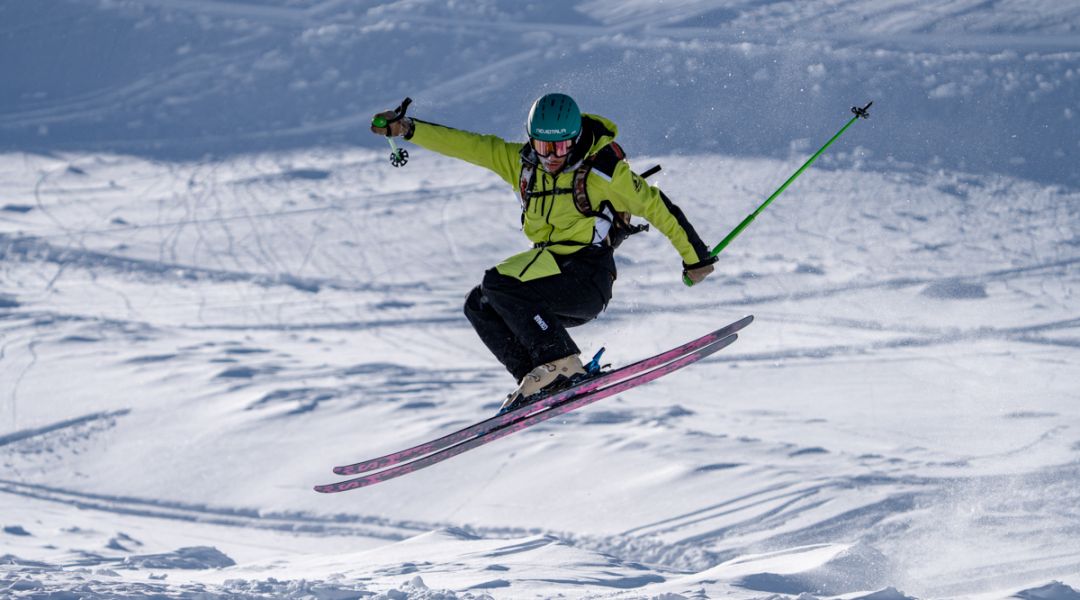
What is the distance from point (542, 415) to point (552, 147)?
1.57 metres

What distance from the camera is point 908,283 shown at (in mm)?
17094

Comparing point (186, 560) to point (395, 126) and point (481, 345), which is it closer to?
point (481, 345)

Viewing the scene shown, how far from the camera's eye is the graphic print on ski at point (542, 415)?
24.1 feet

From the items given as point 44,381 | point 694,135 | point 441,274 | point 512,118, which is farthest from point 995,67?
point 44,381

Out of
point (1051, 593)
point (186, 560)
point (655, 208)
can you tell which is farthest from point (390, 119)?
point (186, 560)

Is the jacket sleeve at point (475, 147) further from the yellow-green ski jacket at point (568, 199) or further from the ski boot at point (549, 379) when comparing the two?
the ski boot at point (549, 379)

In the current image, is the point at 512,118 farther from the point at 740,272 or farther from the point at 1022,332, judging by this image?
the point at 1022,332

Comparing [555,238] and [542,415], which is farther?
[542,415]

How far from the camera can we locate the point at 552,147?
671 cm

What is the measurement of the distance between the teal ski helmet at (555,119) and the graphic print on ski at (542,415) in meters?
1.56

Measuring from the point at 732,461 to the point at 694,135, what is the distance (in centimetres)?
845

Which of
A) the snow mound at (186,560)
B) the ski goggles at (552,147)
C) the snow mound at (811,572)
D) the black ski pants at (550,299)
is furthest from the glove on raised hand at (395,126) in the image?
the snow mound at (186,560)

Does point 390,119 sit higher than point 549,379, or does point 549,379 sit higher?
point 390,119

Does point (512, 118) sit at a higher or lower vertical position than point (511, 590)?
higher
